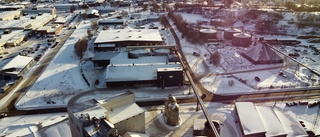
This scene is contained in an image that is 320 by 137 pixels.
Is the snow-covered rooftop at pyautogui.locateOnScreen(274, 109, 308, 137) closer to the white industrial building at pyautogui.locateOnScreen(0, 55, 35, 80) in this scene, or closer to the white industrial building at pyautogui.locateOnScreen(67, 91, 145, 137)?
the white industrial building at pyautogui.locateOnScreen(67, 91, 145, 137)

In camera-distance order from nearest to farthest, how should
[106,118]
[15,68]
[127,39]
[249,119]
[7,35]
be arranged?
1. [106,118]
2. [249,119]
3. [15,68]
4. [127,39]
5. [7,35]

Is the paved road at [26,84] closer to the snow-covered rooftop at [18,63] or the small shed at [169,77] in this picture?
the snow-covered rooftop at [18,63]

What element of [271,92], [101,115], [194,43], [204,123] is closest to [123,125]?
[101,115]

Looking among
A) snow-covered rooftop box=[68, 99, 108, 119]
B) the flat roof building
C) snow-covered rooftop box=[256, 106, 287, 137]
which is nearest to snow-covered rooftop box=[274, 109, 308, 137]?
snow-covered rooftop box=[256, 106, 287, 137]

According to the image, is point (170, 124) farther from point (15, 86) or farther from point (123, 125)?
point (15, 86)

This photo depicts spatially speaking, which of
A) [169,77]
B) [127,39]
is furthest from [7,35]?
[169,77]

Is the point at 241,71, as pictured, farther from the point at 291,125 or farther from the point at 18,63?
the point at 18,63

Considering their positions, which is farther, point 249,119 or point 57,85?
point 57,85
